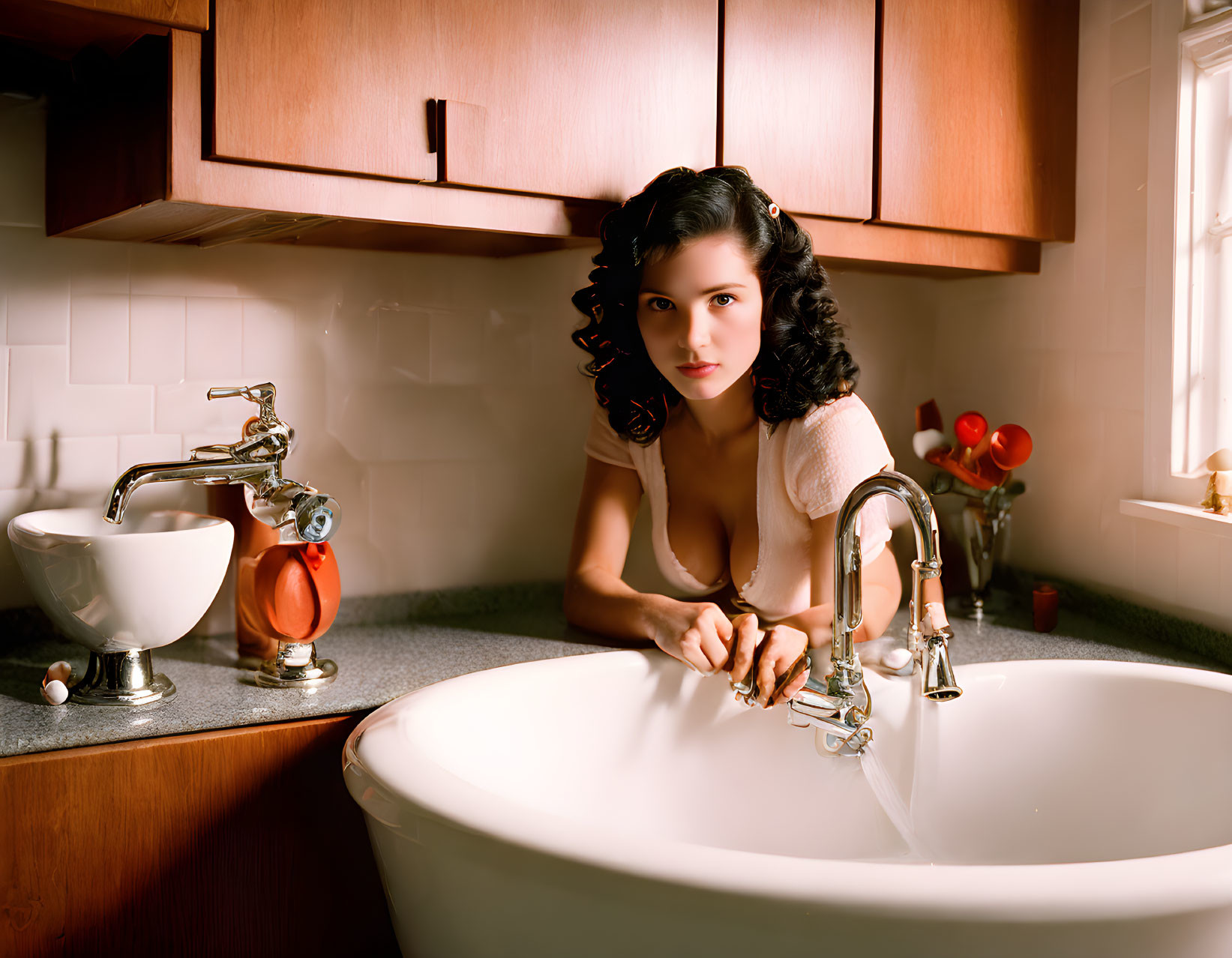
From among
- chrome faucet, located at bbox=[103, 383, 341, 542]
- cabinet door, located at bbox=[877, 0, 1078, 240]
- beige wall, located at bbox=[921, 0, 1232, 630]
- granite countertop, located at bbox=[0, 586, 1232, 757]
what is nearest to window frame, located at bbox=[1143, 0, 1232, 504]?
beige wall, located at bbox=[921, 0, 1232, 630]

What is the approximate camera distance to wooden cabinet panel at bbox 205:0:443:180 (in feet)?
3.31

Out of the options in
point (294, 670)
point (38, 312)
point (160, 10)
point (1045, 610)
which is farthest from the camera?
point (1045, 610)

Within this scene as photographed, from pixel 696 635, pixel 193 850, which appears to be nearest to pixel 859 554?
pixel 696 635

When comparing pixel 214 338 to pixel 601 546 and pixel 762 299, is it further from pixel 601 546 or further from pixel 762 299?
pixel 762 299

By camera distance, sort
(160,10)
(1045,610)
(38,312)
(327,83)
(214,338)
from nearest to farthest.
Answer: (160,10)
(327,83)
(38,312)
(214,338)
(1045,610)

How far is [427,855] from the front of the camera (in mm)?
812

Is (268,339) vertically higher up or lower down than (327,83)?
lower down

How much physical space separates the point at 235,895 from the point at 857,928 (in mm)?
680

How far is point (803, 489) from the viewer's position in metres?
1.29

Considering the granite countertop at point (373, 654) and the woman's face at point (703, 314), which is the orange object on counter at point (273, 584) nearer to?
the granite countertop at point (373, 654)

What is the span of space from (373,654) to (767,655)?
514 mm

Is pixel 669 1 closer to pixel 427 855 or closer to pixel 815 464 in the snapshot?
pixel 815 464

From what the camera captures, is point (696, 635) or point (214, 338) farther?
point (214, 338)

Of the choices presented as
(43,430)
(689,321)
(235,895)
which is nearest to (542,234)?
(689,321)
